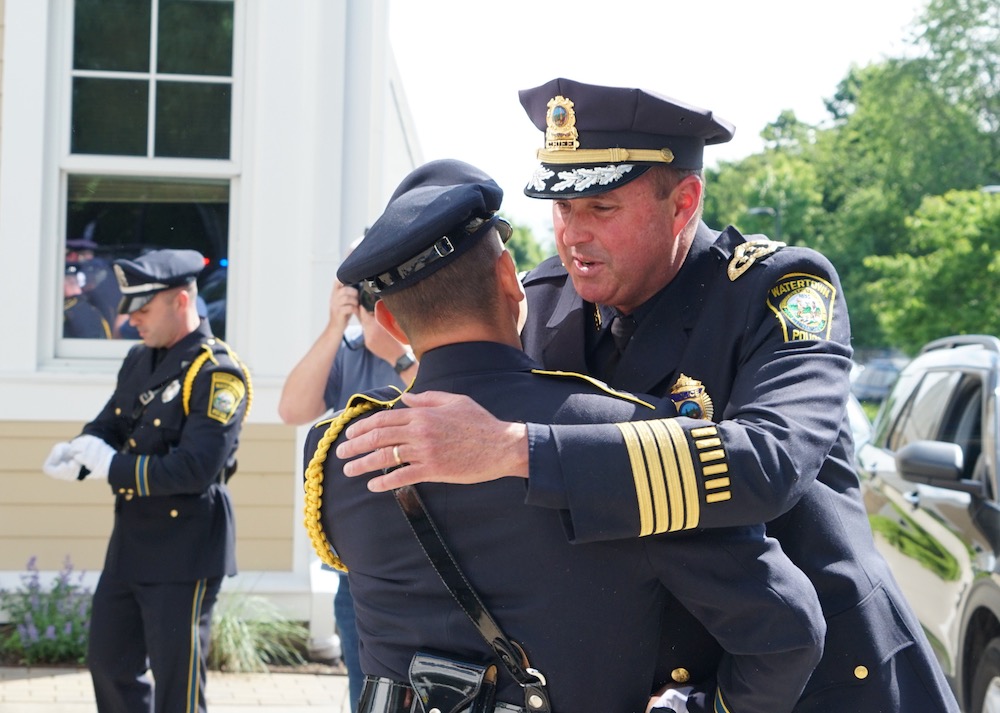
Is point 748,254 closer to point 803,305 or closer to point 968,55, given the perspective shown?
point 803,305

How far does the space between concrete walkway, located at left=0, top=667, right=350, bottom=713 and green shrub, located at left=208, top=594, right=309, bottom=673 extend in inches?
2.9

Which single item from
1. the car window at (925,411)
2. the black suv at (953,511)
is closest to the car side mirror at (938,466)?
the black suv at (953,511)

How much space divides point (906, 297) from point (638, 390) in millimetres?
31983

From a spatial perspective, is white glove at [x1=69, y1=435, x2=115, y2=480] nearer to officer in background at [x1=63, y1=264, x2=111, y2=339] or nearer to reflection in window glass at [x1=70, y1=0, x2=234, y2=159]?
officer in background at [x1=63, y1=264, x2=111, y2=339]

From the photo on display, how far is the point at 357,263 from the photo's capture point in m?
1.97

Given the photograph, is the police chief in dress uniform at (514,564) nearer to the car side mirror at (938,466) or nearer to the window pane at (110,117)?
the car side mirror at (938,466)

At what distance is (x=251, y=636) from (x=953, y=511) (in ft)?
10.9

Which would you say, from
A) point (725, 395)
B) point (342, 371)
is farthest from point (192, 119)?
point (725, 395)

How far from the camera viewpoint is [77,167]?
21.8 ft

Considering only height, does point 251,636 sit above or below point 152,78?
below

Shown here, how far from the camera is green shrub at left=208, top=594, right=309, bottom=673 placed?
6195 mm

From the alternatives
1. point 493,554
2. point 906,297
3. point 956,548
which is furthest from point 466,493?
point 906,297

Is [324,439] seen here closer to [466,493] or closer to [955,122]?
[466,493]

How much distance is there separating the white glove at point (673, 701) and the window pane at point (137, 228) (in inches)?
204
